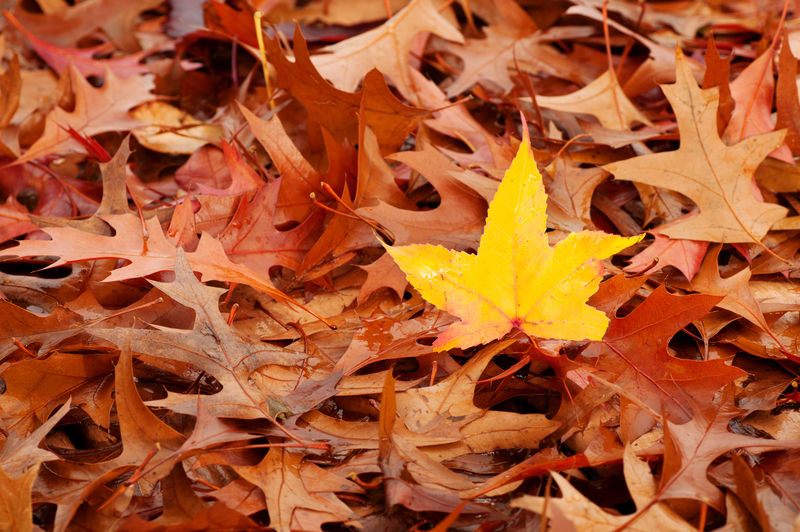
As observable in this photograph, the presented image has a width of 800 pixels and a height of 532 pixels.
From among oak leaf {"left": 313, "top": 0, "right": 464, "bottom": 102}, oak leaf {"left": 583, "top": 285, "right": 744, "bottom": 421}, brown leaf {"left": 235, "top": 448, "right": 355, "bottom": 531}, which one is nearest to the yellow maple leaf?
oak leaf {"left": 583, "top": 285, "right": 744, "bottom": 421}

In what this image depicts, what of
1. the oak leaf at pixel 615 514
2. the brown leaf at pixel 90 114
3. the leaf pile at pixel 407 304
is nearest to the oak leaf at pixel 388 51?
the leaf pile at pixel 407 304

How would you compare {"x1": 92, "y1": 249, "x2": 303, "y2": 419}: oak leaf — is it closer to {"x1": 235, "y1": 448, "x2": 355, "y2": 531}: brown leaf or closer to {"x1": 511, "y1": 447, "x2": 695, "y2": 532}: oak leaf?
{"x1": 235, "y1": 448, "x2": 355, "y2": 531}: brown leaf

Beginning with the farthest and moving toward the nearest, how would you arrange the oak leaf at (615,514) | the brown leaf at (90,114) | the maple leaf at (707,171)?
the brown leaf at (90,114) < the maple leaf at (707,171) < the oak leaf at (615,514)

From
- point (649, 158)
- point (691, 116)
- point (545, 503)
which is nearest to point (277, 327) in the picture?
point (545, 503)

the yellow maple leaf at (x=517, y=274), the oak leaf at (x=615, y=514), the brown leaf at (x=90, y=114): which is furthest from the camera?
the brown leaf at (x=90, y=114)

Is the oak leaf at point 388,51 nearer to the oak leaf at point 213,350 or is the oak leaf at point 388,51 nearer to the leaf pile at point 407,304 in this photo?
the leaf pile at point 407,304

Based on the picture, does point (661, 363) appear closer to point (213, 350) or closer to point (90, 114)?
point (213, 350)

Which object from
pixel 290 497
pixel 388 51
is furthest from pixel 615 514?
pixel 388 51

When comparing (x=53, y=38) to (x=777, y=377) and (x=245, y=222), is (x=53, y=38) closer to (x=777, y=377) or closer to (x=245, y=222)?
(x=245, y=222)
